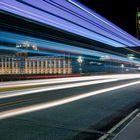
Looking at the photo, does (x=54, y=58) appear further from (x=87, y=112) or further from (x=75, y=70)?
(x=87, y=112)

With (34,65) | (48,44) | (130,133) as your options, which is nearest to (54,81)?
(34,65)

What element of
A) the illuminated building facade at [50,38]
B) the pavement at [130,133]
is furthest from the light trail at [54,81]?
Result: the pavement at [130,133]

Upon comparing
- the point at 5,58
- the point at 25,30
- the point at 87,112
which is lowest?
the point at 87,112

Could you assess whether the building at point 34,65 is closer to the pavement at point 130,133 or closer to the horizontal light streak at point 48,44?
the horizontal light streak at point 48,44

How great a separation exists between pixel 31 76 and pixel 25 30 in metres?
4.34

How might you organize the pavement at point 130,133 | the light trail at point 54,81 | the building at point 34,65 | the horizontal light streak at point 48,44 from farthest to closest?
1. the building at point 34,65
2. the light trail at point 54,81
3. the horizontal light streak at point 48,44
4. the pavement at point 130,133

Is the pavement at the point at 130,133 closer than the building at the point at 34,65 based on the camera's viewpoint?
Yes

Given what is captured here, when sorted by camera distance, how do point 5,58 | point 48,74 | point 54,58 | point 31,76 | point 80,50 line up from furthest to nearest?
1. point 80,50
2. point 48,74
3. point 54,58
4. point 31,76
5. point 5,58

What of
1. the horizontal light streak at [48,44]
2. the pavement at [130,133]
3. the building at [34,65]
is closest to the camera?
the pavement at [130,133]

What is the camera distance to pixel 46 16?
14.8 m

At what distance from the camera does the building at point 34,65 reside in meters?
15.7

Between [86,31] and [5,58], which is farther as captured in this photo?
[86,31]

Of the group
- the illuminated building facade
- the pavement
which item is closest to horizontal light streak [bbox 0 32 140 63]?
the illuminated building facade

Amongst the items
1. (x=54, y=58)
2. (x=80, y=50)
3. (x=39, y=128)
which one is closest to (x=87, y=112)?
(x=39, y=128)
